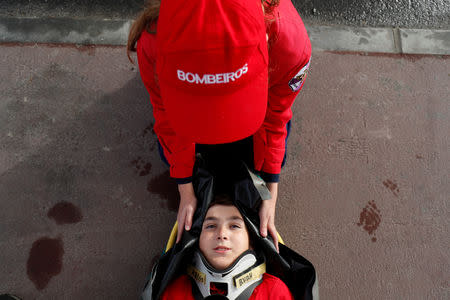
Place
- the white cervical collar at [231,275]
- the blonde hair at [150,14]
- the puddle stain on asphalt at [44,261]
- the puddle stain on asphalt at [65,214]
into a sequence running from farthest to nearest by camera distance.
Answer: the puddle stain on asphalt at [65,214]
the puddle stain on asphalt at [44,261]
the white cervical collar at [231,275]
the blonde hair at [150,14]

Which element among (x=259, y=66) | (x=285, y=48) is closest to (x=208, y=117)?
(x=259, y=66)

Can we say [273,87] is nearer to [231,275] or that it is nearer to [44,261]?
[231,275]

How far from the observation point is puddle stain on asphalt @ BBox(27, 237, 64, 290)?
6.31 ft

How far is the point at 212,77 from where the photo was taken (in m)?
0.82

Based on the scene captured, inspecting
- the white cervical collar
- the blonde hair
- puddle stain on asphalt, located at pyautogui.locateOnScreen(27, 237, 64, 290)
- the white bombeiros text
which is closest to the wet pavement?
puddle stain on asphalt, located at pyautogui.locateOnScreen(27, 237, 64, 290)

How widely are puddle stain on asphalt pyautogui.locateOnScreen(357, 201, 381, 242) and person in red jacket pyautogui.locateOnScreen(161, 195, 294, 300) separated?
0.68 m

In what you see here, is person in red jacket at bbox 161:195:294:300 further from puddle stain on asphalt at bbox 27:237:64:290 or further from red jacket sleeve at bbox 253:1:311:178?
puddle stain on asphalt at bbox 27:237:64:290

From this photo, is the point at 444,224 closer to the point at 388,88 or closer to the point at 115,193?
the point at 388,88

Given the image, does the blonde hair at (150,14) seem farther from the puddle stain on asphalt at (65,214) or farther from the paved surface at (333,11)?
the paved surface at (333,11)

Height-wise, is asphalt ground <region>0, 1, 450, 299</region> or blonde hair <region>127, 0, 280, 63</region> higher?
blonde hair <region>127, 0, 280, 63</region>

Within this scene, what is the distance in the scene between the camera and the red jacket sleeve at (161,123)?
1.17 m

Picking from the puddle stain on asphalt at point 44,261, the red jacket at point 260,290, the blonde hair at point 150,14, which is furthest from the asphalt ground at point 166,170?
the blonde hair at point 150,14

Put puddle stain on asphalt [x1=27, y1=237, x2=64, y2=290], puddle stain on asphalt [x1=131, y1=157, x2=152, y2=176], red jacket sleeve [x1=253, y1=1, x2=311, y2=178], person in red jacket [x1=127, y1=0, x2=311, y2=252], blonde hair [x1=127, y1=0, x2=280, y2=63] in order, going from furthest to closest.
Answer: puddle stain on asphalt [x1=131, y1=157, x2=152, y2=176]
puddle stain on asphalt [x1=27, y1=237, x2=64, y2=290]
red jacket sleeve [x1=253, y1=1, x2=311, y2=178]
blonde hair [x1=127, y1=0, x2=280, y2=63]
person in red jacket [x1=127, y1=0, x2=311, y2=252]

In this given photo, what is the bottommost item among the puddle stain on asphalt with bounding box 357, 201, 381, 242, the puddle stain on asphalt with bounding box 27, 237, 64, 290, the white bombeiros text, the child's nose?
the puddle stain on asphalt with bounding box 27, 237, 64, 290
